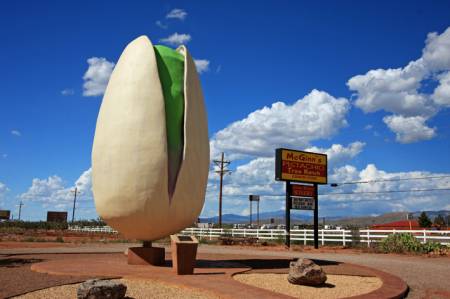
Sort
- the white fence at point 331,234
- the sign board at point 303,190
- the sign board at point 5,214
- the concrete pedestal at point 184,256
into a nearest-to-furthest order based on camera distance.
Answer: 1. the concrete pedestal at point 184,256
2. the white fence at point 331,234
3. the sign board at point 303,190
4. the sign board at point 5,214

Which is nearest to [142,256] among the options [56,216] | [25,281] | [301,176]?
[25,281]

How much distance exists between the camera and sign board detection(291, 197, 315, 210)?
27312mm

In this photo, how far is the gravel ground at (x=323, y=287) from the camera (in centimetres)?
887

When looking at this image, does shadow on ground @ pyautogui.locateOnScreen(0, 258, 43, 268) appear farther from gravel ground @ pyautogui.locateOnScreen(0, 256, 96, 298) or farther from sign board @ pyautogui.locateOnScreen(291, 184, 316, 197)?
sign board @ pyautogui.locateOnScreen(291, 184, 316, 197)

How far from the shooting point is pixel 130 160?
11398mm

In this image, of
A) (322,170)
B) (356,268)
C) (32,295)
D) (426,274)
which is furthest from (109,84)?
(322,170)

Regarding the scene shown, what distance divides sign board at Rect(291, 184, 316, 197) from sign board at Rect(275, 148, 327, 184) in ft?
1.55

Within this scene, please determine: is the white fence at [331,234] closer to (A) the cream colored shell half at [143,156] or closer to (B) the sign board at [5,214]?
(A) the cream colored shell half at [143,156]

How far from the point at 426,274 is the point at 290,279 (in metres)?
5.49

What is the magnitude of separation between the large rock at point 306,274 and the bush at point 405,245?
14478 mm

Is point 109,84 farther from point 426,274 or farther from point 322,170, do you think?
point 322,170

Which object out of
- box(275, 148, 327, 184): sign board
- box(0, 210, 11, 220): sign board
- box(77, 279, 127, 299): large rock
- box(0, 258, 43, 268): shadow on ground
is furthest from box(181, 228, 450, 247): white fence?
box(0, 210, 11, 220): sign board

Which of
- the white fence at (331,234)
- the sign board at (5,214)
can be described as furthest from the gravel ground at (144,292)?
the sign board at (5,214)

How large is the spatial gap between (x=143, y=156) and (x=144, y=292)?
3968 millimetres
